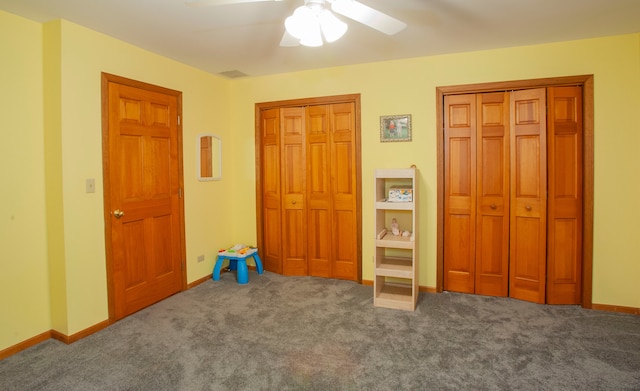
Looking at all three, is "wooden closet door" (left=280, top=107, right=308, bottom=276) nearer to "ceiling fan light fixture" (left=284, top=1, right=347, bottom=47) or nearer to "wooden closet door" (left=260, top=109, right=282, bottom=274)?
"wooden closet door" (left=260, top=109, right=282, bottom=274)

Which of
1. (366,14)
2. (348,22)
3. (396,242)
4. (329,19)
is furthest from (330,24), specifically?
(396,242)

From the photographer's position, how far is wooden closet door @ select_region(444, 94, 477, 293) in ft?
11.1

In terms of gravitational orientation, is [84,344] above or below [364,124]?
below

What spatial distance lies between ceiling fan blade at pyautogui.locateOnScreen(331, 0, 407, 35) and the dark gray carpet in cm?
211

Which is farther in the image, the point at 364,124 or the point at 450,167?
the point at 364,124

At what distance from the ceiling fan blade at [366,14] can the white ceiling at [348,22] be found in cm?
57

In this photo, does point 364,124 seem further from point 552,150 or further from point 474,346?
point 474,346

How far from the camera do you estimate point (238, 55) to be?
3.34m

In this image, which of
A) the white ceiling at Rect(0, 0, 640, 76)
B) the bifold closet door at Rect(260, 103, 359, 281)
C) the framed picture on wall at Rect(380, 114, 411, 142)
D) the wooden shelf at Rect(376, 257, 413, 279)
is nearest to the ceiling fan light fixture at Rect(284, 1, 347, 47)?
the white ceiling at Rect(0, 0, 640, 76)

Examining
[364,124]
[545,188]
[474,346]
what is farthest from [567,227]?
[364,124]

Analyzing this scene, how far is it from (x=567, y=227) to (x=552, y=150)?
2.41 ft

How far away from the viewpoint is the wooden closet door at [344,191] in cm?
381

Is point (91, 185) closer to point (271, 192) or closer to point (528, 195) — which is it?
point (271, 192)

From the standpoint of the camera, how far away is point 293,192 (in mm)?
4086
